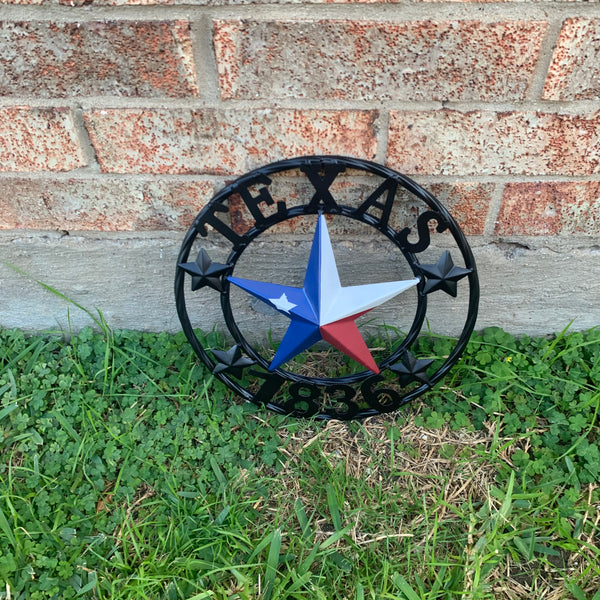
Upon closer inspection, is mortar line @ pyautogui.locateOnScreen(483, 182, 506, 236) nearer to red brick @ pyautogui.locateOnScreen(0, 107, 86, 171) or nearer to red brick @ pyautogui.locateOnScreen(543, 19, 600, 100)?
red brick @ pyautogui.locateOnScreen(543, 19, 600, 100)

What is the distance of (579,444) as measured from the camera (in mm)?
1336

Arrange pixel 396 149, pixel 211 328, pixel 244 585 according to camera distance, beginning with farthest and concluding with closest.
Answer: pixel 211 328
pixel 396 149
pixel 244 585

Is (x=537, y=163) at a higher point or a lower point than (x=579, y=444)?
higher

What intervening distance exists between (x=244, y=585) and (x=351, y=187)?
912 mm

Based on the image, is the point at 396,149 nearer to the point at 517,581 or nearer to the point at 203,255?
the point at 203,255

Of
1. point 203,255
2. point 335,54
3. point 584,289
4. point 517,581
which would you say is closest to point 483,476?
point 517,581

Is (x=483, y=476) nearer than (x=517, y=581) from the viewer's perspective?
No

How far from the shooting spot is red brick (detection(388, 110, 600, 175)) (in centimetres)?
120

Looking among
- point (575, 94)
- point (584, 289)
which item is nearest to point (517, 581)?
point (584, 289)

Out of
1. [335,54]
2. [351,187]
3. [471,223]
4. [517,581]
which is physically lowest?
[517,581]

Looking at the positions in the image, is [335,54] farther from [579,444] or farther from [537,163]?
[579,444]

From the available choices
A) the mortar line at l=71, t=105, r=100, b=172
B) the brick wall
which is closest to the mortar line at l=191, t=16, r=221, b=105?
the brick wall

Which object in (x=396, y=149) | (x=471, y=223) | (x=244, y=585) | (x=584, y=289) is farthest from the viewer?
(x=584, y=289)

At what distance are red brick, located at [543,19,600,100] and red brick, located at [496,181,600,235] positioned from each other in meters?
0.21
